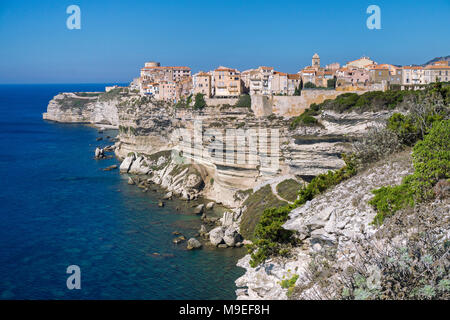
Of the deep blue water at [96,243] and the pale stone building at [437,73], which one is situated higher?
the pale stone building at [437,73]

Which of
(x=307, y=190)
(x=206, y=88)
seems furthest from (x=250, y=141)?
(x=206, y=88)

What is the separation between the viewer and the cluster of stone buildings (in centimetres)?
4916

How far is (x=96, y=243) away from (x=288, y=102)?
72.7 feet

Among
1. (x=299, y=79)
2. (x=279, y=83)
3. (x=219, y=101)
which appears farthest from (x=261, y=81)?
(x=219, y=101)

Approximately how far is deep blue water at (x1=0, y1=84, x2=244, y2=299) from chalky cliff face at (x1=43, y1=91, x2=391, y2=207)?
231 inches

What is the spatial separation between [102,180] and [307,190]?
1299 inches

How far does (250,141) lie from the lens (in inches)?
1587

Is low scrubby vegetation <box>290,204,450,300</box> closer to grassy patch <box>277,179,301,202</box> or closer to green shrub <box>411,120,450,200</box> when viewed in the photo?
green shrub <box>411,120,450,200</box>

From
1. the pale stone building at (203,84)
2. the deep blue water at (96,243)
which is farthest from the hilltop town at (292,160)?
the deep blue water at (96,243)

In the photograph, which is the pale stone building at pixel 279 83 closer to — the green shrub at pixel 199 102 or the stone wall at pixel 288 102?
the green shrub at pixel 199 102

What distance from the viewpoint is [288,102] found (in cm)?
4228

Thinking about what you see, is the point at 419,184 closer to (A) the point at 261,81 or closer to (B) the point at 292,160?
(B) the point at 292,160

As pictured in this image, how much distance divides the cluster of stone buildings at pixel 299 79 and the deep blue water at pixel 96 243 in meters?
18.3

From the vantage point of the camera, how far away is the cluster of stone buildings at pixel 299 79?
161 feet
